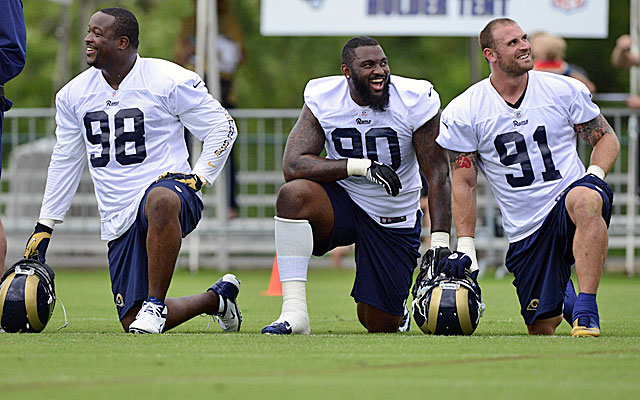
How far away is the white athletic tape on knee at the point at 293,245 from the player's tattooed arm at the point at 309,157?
0.27 m

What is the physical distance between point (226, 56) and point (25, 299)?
7.17 m

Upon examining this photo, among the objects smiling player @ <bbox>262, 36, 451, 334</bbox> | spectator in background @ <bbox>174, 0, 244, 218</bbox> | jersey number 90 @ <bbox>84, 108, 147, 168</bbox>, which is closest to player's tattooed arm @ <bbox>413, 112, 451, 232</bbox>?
smiling player @ <bbox>262, 36, 451, 334</bbox>

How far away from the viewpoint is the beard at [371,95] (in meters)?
5.78

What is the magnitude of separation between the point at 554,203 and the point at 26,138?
8132 millimetres

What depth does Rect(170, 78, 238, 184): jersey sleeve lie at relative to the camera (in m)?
5.82

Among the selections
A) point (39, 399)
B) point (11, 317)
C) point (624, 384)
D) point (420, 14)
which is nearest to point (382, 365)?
point (624, 384)

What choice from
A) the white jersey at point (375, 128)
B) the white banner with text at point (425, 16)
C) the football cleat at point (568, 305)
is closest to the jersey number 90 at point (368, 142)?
the white jersey at point (375, 128)

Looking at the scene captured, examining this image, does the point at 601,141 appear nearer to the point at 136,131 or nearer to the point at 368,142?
the point at 368,142

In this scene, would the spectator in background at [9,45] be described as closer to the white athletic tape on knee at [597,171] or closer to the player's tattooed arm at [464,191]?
the player's tattooed arm at [464,191]

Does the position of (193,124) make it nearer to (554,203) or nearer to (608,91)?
(554,203)

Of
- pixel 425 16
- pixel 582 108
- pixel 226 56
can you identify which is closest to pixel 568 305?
pixel 582 108

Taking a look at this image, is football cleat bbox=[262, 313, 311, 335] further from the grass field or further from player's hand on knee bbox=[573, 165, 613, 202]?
player's hand on knee bbox=[573, 165, 613, 202]

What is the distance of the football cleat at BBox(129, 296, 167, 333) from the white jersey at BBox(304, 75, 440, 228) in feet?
3.95

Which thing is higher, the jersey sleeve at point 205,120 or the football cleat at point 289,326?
the jersey sleeve at point 205,120
